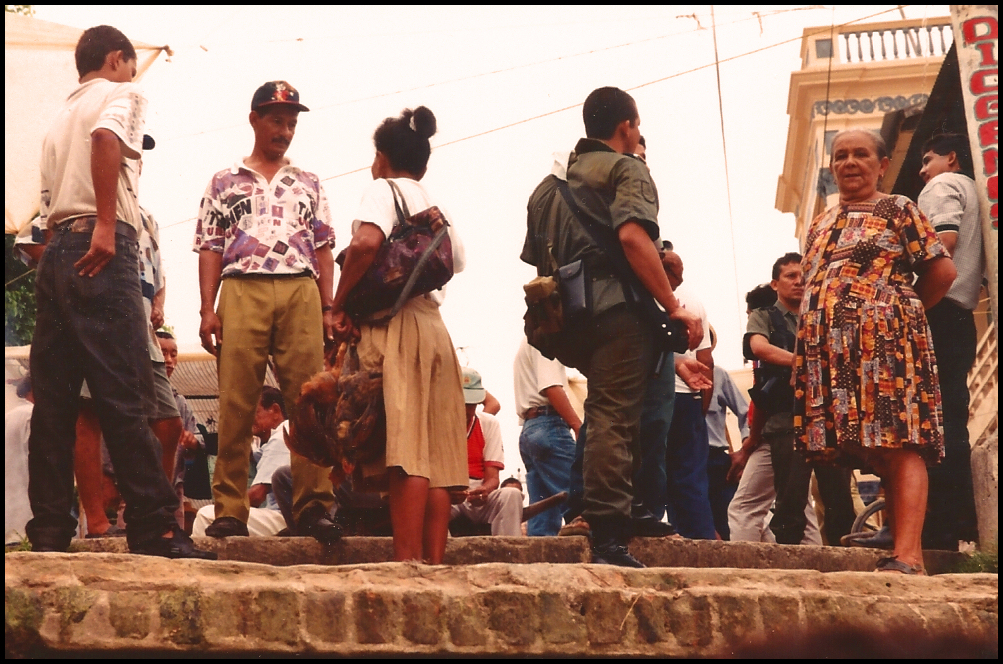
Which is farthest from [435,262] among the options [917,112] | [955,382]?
[917,112]

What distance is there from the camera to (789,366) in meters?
6.07

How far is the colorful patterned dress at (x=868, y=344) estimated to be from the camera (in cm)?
445

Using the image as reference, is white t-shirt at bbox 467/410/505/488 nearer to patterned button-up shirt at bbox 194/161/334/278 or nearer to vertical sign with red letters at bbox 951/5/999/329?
patterned button-up shirt at bbox 194/161/334/278

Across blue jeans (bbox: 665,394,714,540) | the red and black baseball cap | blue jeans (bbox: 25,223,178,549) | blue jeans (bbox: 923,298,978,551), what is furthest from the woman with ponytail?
blue jeans (bbox: 923,298,978,551)

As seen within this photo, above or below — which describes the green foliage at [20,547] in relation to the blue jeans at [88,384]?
below

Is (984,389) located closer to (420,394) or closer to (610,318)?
(610,318)

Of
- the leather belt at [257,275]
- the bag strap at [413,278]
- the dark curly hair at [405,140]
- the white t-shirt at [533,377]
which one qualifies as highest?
the dark curly hair at [405,140]

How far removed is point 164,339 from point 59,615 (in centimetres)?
387

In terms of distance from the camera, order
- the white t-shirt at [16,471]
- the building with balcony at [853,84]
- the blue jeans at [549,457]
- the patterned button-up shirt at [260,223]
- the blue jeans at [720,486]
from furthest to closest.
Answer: the building with balcony at [853,84], the blue jeans at [720,486], the blue jeans at [549,457], the white t-shirt at [16,471], the patterned button-up shirt at [260,223]

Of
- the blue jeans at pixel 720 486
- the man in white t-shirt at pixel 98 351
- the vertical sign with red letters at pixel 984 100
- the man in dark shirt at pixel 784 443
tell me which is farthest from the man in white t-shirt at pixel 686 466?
the man in white t-shirt at pixel 98 351

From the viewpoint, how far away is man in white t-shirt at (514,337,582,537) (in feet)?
21.9

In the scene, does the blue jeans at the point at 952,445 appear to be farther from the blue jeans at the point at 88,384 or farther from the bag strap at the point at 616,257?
the blue jeans at the point at 88,384

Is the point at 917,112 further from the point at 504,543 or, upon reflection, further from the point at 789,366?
the point at 504,543

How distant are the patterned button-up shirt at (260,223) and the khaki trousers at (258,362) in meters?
0.09
